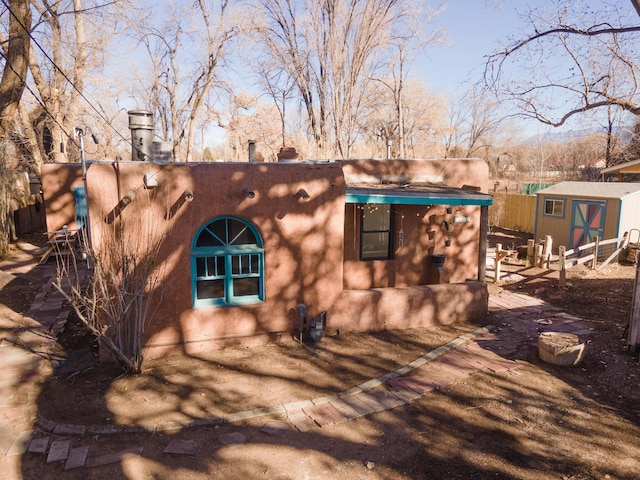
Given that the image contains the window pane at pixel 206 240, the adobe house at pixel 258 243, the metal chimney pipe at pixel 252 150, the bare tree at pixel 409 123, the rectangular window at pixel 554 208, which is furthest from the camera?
the bare tree at pixel 409 123

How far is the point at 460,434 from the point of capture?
5.35m

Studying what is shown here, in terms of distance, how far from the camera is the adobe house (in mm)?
7086

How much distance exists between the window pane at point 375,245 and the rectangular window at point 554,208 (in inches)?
449

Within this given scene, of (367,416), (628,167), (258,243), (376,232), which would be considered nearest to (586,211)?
(628,167)

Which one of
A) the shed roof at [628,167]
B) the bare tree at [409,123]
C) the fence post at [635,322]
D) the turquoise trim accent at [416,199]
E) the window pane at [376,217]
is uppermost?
the bare tree at [409,123]

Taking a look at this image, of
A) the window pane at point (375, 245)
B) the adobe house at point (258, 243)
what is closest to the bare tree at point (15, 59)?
the adobe house at point (258, 243)

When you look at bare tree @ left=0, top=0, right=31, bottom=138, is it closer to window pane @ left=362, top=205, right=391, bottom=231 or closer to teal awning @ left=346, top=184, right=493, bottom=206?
teal awning @ left=346, top=184, right=493, bottom=206

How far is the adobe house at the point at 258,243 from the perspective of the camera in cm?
709

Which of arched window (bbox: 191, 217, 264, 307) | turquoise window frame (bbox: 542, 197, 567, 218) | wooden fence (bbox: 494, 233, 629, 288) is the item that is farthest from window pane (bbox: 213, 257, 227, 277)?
turquoise window frame (bbox: 542, 197, 567, 218)

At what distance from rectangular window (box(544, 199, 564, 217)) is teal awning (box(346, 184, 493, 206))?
10.3 meters

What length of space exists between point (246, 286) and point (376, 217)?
371 centimetres

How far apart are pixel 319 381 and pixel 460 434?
2254 mm

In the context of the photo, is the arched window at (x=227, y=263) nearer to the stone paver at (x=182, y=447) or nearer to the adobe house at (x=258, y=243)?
the adobe house at (x=258, y=243)

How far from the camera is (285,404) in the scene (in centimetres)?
603
